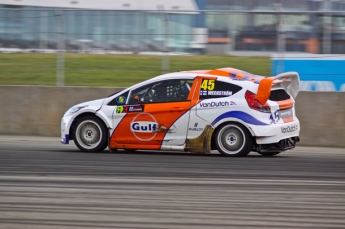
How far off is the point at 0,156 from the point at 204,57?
5807 mm

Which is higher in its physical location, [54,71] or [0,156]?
[54,71]

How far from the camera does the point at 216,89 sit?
1156cm

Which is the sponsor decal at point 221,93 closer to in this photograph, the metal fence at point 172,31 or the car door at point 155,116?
the car door at point 155,116

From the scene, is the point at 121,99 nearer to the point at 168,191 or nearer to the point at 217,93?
the point at 217,93

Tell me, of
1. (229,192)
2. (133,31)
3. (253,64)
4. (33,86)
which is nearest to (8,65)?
(33,86)

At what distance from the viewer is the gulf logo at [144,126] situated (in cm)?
1166

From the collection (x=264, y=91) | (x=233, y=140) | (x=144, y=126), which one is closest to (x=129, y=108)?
(x=144, y=126)

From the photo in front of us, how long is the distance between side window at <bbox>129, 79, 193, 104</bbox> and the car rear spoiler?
3.83ft

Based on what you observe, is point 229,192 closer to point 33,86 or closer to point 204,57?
point 204,57

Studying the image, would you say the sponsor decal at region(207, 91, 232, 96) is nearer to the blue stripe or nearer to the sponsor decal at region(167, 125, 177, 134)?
the blue stripe

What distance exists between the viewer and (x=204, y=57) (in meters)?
15.5

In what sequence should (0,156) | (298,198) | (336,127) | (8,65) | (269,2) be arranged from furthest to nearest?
1. (269,2)
2. (8,65)
3. (336,127)
4. (0,156)
5. (298,198)

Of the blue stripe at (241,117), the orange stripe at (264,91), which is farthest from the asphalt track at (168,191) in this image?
the orange stripe at (264,91)

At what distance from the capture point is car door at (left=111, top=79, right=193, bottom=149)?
11.6 m
